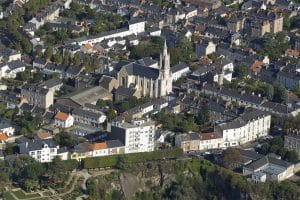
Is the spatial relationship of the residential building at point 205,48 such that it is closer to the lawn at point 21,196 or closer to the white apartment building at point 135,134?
the white apartment building at point 135,134

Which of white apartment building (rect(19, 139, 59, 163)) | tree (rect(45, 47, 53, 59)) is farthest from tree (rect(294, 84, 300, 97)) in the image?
white apartment building (rect(19, 139, 59, 163))

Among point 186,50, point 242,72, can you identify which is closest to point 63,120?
point 242,72

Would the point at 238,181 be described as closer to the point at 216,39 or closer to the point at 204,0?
the point at 216,39

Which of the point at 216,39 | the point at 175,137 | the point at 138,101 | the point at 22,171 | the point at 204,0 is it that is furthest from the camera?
the point at 204,0

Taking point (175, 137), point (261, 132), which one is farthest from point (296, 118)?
point (175, 137)

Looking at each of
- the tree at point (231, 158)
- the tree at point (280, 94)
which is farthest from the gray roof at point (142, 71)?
the tree at point (231, 158)

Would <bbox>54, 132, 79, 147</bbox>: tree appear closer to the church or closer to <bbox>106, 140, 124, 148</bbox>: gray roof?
<bbox>106, 140, 124, 148</bbox>: gray roof
